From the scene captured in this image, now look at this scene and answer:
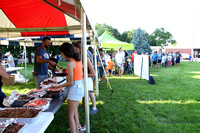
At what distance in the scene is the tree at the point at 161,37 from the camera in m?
69.4

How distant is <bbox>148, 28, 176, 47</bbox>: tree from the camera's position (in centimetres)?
6938

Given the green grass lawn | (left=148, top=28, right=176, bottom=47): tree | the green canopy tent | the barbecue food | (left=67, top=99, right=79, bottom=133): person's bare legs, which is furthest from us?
(left=148, top=28, right=176, bottom=47): tree

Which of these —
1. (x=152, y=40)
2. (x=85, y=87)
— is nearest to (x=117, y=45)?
(x=85, y=87)

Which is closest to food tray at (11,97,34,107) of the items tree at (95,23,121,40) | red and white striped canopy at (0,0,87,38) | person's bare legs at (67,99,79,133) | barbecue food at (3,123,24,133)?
person's bare legs at (67,99,79,133)

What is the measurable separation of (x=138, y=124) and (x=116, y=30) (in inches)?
2699

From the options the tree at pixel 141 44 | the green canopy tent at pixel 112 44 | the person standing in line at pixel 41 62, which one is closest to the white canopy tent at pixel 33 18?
the person standing in line at pixel 41 62

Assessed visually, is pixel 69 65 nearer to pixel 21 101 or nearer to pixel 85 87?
pixel 85 87

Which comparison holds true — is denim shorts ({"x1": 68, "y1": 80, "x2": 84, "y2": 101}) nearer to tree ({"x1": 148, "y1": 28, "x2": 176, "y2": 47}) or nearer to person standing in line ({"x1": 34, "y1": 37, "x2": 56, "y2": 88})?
person standing in line ({"x1": 34, "y1": 37, "x2": 56, "y2": 88})

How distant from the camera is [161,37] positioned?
233 ft

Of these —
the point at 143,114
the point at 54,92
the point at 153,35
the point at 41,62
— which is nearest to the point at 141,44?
the point at 143,114

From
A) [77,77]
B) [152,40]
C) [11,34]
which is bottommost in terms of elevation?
[77,77]

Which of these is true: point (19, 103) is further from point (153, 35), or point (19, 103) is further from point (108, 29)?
point (153, 35)

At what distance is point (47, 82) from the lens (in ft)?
10.5

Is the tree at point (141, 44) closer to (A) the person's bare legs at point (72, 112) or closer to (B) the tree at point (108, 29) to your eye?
(A) the person's bare legs at point (72, 112)
